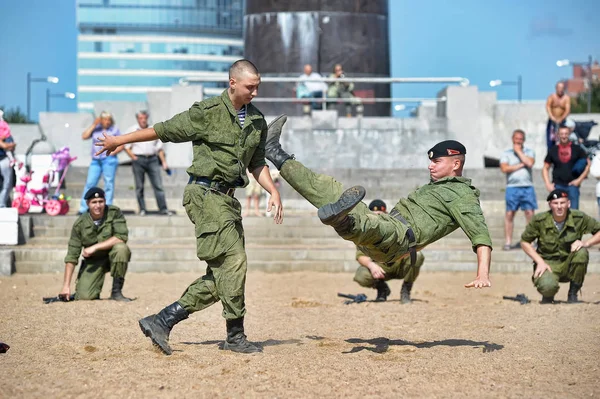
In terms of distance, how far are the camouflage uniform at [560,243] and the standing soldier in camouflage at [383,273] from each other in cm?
140

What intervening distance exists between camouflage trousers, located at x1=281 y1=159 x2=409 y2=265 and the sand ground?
874 millimetres

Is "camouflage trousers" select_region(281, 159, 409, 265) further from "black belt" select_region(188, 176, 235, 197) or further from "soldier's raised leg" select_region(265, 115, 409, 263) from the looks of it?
"black belt" select_region(188, 176, 235, 197)

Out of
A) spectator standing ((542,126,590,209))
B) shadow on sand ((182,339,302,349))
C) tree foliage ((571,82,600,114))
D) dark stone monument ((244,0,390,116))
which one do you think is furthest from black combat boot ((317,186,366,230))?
tree foliage ((571,82,600,114))

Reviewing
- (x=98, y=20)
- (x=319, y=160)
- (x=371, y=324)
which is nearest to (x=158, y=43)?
(x=98, y=20)

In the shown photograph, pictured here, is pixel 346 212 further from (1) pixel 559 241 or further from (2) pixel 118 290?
(2) pixel 118 290

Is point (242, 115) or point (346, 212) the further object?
point (242, 115)

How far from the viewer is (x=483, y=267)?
25.0ft

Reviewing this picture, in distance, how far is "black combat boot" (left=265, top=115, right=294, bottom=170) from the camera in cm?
817

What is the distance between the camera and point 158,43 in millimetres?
155500

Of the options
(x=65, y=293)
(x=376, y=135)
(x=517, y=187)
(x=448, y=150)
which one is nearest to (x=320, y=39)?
(x=376, y=135)

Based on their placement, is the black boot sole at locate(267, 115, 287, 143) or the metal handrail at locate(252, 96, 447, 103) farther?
the metal handrail at locate(252, 96, 447, 103)

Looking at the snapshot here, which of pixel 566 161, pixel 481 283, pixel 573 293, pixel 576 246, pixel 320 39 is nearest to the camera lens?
pixel 481 283

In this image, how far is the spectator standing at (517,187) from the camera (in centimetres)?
1631

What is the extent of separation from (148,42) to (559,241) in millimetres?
147783
